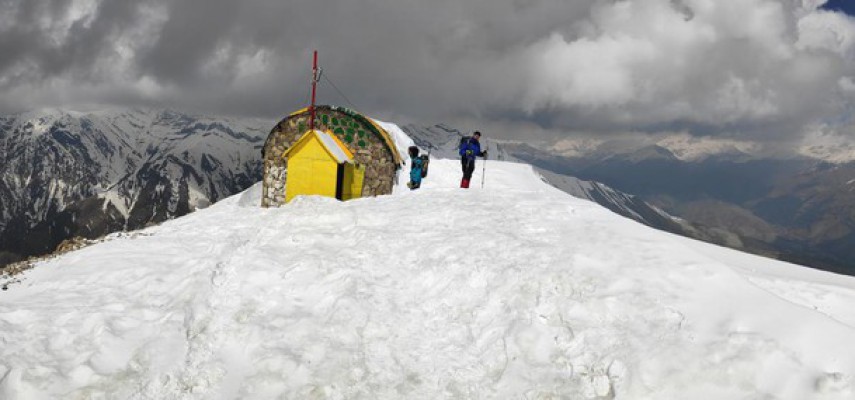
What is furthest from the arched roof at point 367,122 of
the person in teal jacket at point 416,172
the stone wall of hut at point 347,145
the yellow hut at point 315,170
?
the yellow hut at point 315,170

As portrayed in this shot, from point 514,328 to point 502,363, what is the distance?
0.80m

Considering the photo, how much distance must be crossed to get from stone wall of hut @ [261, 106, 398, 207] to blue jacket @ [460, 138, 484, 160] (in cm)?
1051

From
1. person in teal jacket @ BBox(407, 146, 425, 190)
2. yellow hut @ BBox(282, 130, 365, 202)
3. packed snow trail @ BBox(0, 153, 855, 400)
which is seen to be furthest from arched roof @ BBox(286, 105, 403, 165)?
packed snow trail @ BBox(0, 153, 855, 400)

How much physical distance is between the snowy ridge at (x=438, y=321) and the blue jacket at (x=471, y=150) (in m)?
10.1

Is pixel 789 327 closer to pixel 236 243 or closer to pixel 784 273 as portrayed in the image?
pixel 784 273

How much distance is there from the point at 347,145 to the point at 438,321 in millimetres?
24885

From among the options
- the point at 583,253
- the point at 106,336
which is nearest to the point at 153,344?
the point at 106,336

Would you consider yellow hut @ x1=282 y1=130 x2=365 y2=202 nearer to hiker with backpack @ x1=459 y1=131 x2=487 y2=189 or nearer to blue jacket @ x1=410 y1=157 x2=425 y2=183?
blue jacket @ x1=410 y1=157 x2=425 y2=183

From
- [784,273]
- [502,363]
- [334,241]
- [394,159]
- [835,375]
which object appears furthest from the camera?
[394,159]

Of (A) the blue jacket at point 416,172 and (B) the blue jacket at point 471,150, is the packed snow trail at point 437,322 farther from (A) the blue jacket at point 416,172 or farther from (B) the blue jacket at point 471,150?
(A) the blue jacket at point 416,172

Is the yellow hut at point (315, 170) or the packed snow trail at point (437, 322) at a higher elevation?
the yellow hut at point (315, 170)

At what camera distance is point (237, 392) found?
6785 millimetres

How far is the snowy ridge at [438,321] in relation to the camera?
6.45 metres

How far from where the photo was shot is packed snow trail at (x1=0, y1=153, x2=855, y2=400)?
6.45m
